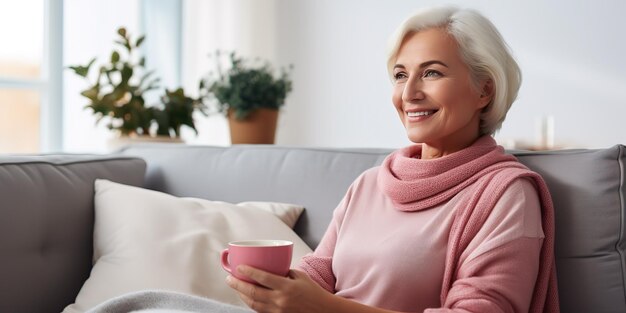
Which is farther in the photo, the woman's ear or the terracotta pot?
the terracotta pot

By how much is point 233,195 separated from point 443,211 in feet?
2.72

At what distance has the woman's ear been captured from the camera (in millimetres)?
1498

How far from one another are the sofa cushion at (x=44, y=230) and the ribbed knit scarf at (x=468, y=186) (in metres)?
0.82

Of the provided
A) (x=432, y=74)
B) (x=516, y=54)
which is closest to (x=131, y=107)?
(x=432, y=74)

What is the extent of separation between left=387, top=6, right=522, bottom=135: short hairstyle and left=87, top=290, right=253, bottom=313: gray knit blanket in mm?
637

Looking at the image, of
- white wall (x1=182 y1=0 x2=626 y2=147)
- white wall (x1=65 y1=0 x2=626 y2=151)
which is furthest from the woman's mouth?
white wall (x1=65 y1=0 x2=626 y2=151)

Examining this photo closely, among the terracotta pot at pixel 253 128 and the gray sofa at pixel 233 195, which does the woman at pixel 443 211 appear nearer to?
the gray sofa at pixel 233 195

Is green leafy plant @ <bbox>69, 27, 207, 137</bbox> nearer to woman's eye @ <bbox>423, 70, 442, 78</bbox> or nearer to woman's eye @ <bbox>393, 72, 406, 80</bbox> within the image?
woman's eye @ <bbox>393, 72, 406, 80</bbox>

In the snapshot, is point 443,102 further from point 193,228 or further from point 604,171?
point 193,228

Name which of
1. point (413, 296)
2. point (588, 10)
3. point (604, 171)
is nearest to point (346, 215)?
point (413, 296)

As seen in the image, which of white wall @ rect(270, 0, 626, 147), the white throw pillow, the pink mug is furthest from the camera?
white wall @ rect(270, 0, 626, 147)

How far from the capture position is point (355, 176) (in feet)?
6.19

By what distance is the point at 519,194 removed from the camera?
4.38 feet

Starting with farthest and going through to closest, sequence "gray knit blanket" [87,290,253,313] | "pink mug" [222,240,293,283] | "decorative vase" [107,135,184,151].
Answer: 1. "decorative vase" [107,135,184,151]
2. "gray knit blanket" [87,290,253,313]
3. "pink mug" [222,240,293,283]
